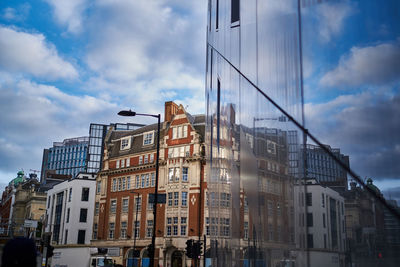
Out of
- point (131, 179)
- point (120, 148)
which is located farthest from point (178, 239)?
point (120, 148)

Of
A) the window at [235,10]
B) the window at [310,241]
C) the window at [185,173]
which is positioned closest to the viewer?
the window at [310,241]

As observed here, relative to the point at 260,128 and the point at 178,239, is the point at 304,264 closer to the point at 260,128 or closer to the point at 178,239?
the point at 260,128

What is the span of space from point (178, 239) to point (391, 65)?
43644 mm

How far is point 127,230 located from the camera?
5231 centimetres

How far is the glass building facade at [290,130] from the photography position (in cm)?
553

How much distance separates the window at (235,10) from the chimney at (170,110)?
4173 centimetres

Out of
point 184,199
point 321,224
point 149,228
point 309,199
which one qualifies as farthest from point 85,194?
point 321,224

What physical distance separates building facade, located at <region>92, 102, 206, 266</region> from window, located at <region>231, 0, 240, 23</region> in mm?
33527

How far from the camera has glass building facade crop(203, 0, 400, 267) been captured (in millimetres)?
5531

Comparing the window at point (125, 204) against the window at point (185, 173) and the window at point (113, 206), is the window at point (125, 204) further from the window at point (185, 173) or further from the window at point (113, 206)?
the window at point (185, 173)

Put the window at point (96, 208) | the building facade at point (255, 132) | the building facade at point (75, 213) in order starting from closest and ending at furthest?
the building facade at point (255, 132) → the window at point (96, 208) → the building facade at point (75, 213)

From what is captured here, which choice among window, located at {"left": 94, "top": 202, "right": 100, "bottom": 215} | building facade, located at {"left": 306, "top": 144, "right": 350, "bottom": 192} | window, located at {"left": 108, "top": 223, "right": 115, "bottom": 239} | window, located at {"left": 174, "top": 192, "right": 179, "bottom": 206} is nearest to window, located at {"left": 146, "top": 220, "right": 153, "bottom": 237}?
window, located at {"left": 174, "top": 192, "right": 179, "bottom": 206}

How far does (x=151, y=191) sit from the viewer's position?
51.2 meters

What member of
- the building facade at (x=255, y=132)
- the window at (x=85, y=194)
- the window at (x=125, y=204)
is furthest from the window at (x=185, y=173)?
the building facade at (x=255, y=132)
